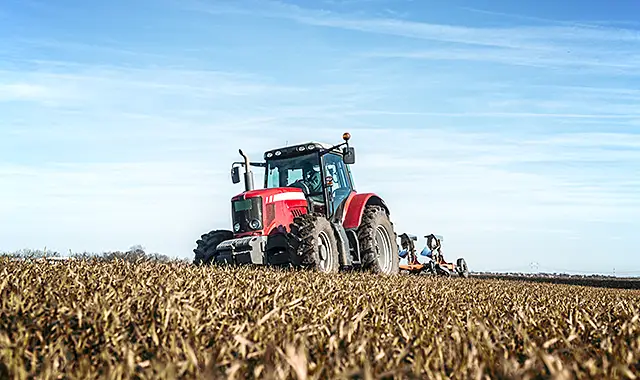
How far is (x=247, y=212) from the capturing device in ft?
33.2

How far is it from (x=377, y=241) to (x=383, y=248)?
0.25m

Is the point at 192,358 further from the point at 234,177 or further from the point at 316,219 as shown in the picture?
the point at 234,177

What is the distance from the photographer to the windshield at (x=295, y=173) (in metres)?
11.0

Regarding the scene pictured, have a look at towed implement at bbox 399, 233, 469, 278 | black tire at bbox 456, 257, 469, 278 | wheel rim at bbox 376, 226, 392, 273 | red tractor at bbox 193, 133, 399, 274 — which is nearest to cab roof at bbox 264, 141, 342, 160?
red tractor at bbox 193, 133, 399, 274

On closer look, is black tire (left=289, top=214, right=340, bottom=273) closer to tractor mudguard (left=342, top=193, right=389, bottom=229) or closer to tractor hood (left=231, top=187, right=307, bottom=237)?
tractor hood (left=231, top=187, right=307, bottom=237)

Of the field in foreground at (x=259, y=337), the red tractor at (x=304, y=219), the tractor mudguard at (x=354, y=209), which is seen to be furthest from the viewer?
the tractor mudguard at (x=354, y=209)

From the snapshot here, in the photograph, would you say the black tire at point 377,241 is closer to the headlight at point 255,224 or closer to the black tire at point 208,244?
the headlight at point 255,224

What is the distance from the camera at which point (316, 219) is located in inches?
380

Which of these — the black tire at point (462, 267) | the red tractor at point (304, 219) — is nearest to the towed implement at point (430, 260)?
the black tire at point (462, 267)

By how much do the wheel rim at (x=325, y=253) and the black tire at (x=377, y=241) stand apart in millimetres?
1297

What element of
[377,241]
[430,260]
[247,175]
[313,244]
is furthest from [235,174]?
[430,260]

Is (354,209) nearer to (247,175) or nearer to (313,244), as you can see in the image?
(247,175)

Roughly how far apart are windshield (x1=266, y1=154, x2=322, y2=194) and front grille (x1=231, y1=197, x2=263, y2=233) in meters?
1.02

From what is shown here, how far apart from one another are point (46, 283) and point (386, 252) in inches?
333
